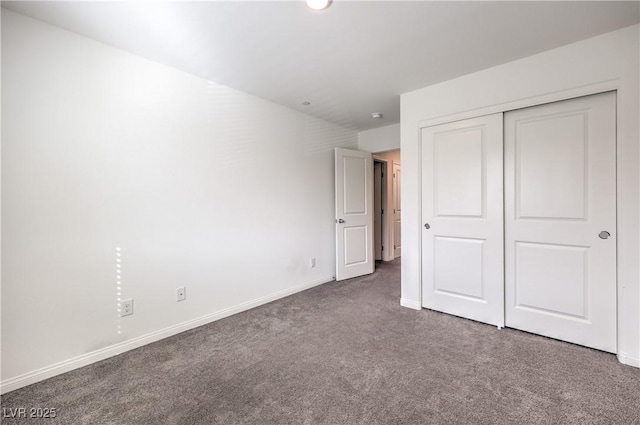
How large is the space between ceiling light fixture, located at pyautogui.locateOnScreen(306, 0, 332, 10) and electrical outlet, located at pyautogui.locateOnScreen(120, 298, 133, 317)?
2.55 m

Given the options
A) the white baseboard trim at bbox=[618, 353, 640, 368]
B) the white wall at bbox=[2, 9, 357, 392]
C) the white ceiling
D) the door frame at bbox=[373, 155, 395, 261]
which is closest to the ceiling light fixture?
the white ceiling

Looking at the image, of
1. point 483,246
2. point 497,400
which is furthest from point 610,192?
point 497,400

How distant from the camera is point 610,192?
2.09m

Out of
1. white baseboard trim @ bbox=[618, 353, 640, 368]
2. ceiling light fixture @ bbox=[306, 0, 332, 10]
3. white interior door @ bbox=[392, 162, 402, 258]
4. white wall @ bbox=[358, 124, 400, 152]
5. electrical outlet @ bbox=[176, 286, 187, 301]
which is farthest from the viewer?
white interior door @ bbox=[392, 162, 402, 258]

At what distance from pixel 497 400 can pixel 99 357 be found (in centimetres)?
273

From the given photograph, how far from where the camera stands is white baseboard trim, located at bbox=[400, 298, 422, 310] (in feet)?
10.1

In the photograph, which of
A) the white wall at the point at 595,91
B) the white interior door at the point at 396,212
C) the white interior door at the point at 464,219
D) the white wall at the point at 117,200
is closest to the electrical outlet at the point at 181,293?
the white wall at the point at 117,200

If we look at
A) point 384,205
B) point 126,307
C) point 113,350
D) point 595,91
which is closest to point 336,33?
point 595,91

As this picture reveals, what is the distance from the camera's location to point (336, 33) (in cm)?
206

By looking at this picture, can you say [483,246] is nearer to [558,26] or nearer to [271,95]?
[558,26]

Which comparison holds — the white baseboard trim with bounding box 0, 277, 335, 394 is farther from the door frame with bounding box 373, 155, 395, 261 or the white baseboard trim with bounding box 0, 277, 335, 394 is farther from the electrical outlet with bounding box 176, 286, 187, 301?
the door frame with bounding box 373, 155, 395, 261

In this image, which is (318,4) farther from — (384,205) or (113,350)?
(384,205)

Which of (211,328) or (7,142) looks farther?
(211,328)

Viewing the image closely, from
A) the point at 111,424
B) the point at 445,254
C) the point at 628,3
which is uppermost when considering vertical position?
the point at 628,3
